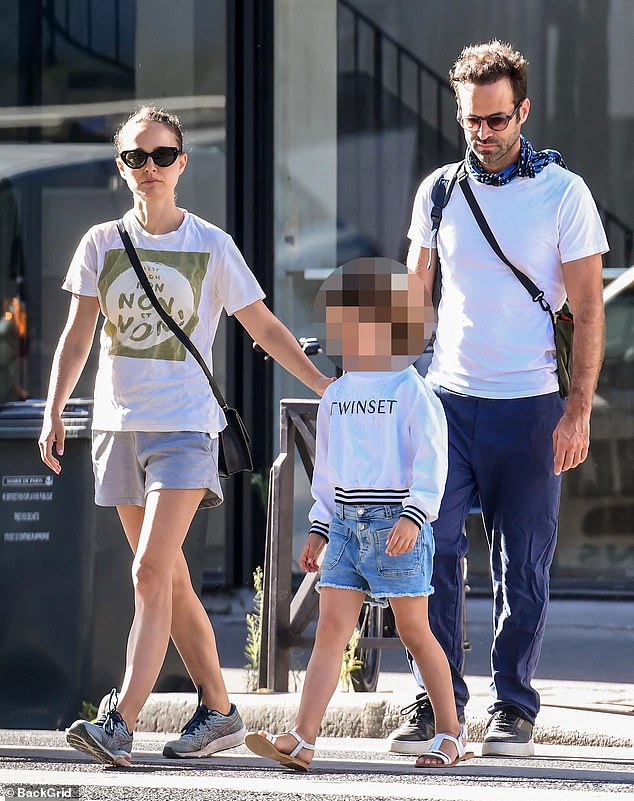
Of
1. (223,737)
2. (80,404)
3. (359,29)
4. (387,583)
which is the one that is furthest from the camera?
(359,29)

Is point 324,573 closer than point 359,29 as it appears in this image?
Yes

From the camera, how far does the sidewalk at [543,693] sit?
220 inches

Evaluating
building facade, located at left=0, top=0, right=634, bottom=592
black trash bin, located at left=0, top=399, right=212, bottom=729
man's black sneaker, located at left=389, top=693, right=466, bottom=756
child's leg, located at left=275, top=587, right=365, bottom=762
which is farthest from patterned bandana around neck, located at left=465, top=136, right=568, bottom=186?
building facade, located at left=0, top=0, right=634, bottom=592

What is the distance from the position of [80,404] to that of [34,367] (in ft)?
11.1

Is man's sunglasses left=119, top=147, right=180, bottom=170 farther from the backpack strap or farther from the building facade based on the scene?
the building facade

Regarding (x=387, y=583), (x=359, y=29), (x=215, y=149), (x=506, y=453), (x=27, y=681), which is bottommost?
(x=27, y=681)

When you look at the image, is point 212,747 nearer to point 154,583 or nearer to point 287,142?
point 154,583

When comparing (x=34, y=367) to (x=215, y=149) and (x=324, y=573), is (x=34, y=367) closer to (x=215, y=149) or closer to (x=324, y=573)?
(x=215, y=149)

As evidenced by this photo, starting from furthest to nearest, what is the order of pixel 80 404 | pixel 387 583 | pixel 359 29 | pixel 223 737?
1. pixel 359 29
2. pixel 80 404
3. pixel 223 737
4. pixel 387 583

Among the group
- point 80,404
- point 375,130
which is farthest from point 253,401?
point 80,404

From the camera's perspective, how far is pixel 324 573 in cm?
450

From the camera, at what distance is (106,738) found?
14.7ft

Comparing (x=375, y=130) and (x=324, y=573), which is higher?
(x=375, y=130)

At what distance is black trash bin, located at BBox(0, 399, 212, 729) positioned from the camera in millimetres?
6066
